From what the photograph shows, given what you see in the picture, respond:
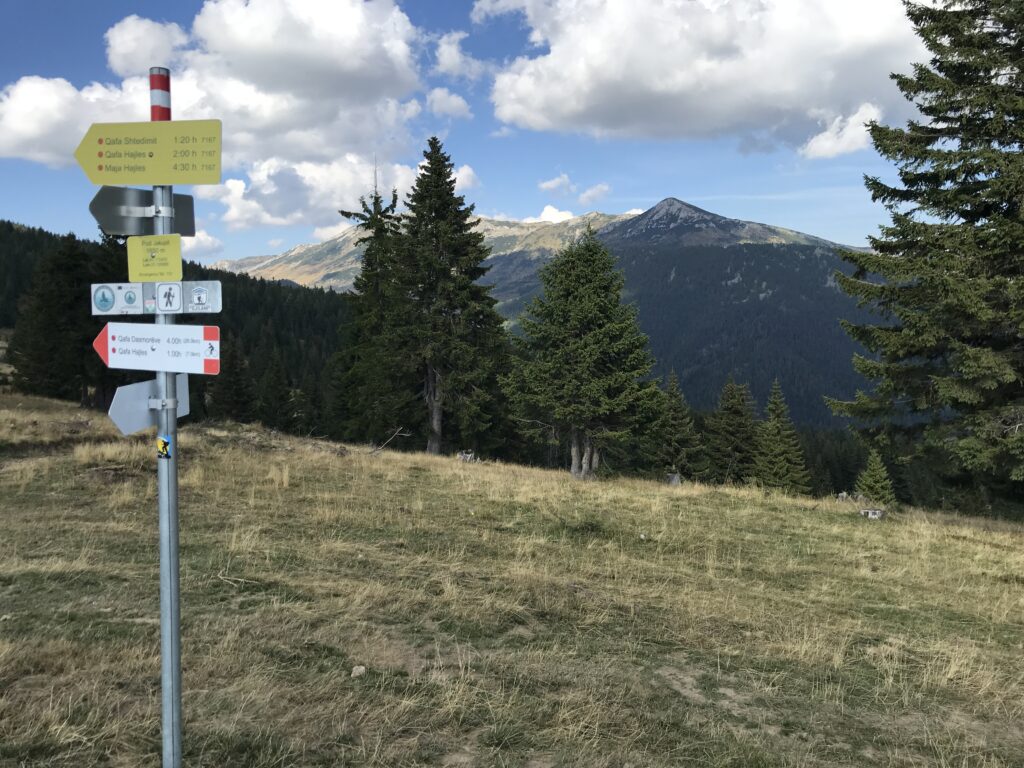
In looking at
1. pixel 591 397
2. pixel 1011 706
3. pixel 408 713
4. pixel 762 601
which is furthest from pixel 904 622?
pixel 591 397

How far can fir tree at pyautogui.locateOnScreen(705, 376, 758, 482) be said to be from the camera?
52.0 metres

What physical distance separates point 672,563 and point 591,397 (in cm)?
1198

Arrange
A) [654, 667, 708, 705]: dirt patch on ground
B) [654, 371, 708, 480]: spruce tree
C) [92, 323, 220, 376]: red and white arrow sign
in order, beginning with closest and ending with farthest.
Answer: [92, 323, 220, 376]: red and white arrow sign
[654, 667, 708, 705]: dirt patch on ground
[654, 371, 708, 480]: spruce tree

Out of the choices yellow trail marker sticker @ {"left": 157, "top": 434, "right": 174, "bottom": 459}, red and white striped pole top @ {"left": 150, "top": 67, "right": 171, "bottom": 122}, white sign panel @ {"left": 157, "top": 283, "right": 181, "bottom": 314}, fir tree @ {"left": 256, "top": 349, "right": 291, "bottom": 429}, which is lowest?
fir tree @ {"left": 256, "top": 349, "right": 291, "bottom": 429}

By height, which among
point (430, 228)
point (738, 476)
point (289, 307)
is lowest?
point (738, 476)

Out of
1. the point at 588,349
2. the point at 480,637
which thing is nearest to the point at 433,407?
the point at 588,349

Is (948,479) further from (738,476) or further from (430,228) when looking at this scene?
(738,476)

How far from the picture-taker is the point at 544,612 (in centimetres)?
654

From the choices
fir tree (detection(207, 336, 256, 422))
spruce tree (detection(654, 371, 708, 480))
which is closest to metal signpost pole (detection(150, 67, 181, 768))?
spruce tree (detection(654, 371, 708, 480))

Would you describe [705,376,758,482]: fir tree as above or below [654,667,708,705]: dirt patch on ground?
below

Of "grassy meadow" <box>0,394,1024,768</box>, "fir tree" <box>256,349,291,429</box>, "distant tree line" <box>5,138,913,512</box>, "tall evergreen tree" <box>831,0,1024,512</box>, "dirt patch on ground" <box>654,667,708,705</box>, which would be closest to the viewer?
"grassy meadow" <box>0,394,1024,768</box>

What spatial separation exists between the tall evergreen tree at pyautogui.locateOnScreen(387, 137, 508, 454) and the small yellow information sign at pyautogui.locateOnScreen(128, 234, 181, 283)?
24.7 metres

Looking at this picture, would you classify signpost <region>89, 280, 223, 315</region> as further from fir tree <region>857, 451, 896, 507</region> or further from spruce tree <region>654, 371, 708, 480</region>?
fir tree <region>857, 451, 896, 507</region>

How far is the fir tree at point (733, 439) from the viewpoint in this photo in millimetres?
52000
